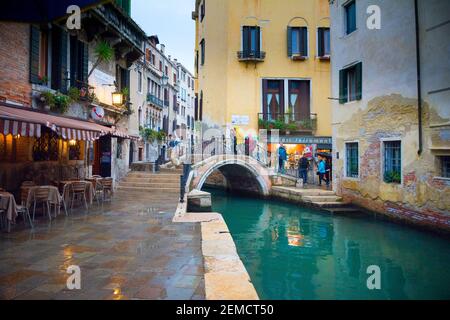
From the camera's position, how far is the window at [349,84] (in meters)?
12.7

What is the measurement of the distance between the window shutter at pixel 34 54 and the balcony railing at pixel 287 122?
13325 mm

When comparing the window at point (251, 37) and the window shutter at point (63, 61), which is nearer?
the window shutter at point (63, 61)

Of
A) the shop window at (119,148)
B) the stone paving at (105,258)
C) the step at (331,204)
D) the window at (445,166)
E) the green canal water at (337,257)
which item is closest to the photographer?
the stone paving at (105,258)

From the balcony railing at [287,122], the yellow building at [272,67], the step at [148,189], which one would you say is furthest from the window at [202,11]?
the step at [148,189]

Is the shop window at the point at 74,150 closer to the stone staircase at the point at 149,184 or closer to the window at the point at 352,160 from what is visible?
the stone staircase at the point at 149,184

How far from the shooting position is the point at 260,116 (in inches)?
814

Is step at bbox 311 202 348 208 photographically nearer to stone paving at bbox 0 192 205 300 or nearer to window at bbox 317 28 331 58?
stone paving at bbox 0 192 205 300

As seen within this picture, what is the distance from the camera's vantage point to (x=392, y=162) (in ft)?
36.5

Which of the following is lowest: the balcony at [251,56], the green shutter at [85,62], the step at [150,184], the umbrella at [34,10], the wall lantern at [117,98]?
the step at [150,184]

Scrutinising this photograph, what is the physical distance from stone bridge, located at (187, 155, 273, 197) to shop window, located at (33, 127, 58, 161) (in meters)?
5.37

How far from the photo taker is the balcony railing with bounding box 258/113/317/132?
20250 mm

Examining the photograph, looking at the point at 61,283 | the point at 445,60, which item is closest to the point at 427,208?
the point at 445,60

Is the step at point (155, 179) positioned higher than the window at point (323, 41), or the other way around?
the window at point (323, 41)
